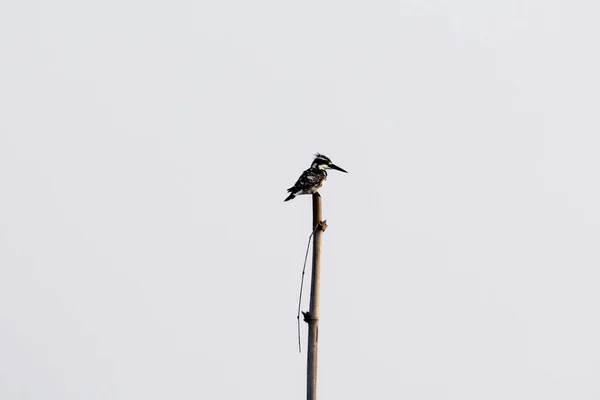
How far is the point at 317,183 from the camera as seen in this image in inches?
A: 760

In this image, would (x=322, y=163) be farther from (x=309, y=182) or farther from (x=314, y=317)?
(x=314, y=317)

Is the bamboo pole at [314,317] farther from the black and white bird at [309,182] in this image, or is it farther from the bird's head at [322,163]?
the bird's head at [322,163]

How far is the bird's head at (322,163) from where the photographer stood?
2025cm

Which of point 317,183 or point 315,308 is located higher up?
point 317,183

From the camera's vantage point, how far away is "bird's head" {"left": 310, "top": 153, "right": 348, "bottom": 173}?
66.4ft

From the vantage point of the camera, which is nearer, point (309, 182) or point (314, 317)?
point (314, 317)

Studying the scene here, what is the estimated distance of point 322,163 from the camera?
806 inches

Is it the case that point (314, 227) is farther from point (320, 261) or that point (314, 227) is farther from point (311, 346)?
point (311, 346)

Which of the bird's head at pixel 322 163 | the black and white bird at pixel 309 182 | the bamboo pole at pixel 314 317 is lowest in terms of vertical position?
the bamboo pole at pixel 314 317

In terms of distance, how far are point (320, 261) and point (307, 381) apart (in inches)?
54.5

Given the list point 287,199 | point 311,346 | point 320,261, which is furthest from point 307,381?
point 287,199

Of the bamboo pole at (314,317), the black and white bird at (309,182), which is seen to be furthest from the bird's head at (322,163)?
the bamboo pole at (314,317)

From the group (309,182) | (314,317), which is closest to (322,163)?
(309,182)

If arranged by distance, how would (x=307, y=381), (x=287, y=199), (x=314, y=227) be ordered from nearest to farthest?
(x=307, y=381)
(x=314, y=227)
(x=287, y=199)
